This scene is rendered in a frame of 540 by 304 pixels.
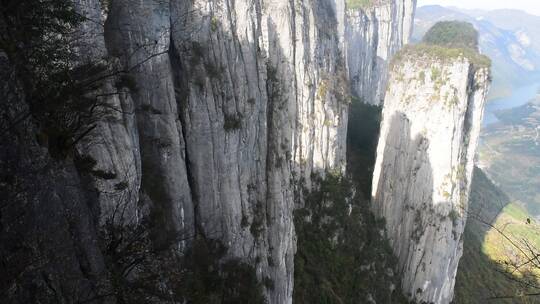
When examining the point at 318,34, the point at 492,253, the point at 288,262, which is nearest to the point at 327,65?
the point at 318,34

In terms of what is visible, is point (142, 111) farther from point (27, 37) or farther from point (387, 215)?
point (387, 215)

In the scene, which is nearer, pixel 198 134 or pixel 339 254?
pixel 198 134

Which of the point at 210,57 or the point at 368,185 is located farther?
the point at 368,185

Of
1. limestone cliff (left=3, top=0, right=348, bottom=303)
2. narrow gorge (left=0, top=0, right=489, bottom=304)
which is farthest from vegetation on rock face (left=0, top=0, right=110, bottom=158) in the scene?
limestone cliff (left=3, top=0, right=348, bottom=303)

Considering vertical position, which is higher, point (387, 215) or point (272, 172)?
point (272, 172)

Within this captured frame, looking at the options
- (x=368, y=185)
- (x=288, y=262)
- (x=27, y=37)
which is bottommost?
(x=368, y=185)

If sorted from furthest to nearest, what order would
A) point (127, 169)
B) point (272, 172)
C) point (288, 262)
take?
point (288, 262)
point (272, 172)
point (127, 169)

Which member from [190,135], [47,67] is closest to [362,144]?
[190,135]

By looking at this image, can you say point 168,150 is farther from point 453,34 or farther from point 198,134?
point 453,34
